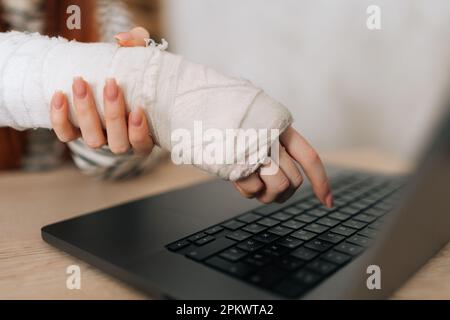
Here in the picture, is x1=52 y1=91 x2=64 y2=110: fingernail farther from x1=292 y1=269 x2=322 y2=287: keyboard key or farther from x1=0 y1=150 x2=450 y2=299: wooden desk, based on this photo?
x1=292 y1=269 x2=322 y2=287: keyboard key

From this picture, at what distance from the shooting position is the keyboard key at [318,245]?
1.12ft

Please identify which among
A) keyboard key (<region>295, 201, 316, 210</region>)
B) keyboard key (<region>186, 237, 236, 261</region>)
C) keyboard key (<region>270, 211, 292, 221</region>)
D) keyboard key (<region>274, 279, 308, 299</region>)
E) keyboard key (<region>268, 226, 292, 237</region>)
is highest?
keyboard key (<region>274, 279, 308, 299</region>)

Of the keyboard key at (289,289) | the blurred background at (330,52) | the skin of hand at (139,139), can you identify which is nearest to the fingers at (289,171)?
the skin of hand at (139,139)

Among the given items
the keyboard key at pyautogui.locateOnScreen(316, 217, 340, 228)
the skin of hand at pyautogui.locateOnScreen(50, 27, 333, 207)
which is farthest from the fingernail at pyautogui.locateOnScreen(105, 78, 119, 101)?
the keyboard key at pyautogui.locateOnScreen(316, 217, 340, 228)

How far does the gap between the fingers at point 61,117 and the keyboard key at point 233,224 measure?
180 millimetres

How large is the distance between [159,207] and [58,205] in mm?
151

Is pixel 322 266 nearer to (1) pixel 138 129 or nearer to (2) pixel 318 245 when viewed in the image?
(2) pixel 318 245

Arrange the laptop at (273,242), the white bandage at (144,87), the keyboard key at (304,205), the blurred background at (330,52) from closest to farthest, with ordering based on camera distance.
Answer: the laptop at (273,242), the white bandage at (144,87), the keyboard key at (304,205), the blurred background at (330,52)

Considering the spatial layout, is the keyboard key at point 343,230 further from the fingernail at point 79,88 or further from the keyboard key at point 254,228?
the fingernail at point 79,88

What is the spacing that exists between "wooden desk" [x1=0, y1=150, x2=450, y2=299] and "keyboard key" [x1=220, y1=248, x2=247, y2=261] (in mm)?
69

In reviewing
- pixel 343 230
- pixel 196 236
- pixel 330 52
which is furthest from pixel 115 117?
pixel 330 52

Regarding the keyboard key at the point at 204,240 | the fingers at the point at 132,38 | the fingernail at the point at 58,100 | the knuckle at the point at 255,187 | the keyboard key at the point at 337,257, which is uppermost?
the fingers at the point at 132,38

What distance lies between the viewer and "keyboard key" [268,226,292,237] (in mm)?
376

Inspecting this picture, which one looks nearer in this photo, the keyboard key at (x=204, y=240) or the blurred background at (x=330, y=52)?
the keyboard key at (x=204, y=240)
